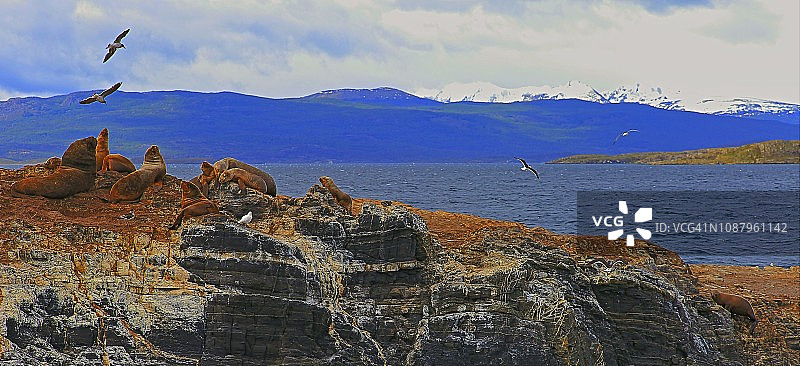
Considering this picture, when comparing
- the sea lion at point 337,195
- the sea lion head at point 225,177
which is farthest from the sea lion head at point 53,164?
the sea lion at point 337,195

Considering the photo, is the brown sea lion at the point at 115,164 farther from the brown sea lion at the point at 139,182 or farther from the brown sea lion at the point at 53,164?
the brown sea lion at the point at 53,164

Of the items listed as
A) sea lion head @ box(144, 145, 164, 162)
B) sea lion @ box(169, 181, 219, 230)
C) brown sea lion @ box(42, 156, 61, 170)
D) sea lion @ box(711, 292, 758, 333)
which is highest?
sea lion head @ box(144, 145, 164, 162)

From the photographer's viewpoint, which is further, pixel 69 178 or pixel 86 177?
pixel 86 177

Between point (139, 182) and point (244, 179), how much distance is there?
2.01m

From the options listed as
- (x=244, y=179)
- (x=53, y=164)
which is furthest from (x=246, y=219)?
(x=53, y=164)

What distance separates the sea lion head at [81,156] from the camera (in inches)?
602

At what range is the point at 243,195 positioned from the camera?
603 inches

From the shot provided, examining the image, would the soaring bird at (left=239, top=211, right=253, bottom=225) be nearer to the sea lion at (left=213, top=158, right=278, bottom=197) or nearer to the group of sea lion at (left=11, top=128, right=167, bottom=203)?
the group of sea lion at (left=11, top=128, right=167, bottom=203)

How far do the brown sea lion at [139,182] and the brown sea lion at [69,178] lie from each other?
545 mm

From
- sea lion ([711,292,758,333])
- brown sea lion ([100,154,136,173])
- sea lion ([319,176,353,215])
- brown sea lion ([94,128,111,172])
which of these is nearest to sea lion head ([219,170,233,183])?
sea lion ([319,176,353,215])

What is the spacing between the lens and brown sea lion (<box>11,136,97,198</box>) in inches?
582

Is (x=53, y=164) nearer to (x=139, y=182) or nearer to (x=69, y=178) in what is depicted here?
(x=69, y=178)

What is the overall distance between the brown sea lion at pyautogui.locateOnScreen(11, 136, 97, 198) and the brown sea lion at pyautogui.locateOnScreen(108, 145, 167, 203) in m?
0.54

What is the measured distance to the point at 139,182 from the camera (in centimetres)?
1533
